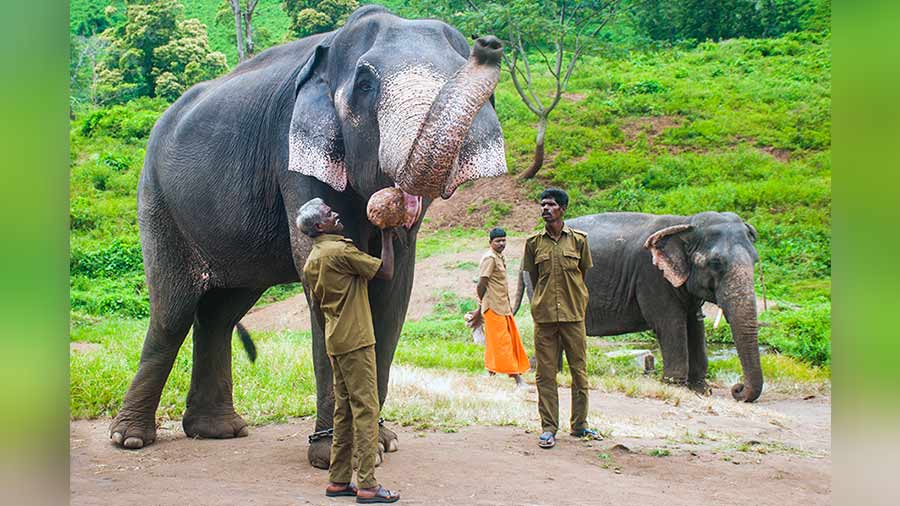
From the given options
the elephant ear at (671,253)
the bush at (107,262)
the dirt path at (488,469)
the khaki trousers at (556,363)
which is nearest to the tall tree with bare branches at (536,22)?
the bush at (107,262)

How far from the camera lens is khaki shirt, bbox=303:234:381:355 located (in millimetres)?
4754

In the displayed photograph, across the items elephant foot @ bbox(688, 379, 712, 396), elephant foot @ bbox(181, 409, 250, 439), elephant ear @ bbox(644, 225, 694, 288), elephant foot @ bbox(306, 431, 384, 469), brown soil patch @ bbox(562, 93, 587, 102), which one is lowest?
elephant foot @ bbox(688, 379, 712, 396)

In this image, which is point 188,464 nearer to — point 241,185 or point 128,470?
point 128,470

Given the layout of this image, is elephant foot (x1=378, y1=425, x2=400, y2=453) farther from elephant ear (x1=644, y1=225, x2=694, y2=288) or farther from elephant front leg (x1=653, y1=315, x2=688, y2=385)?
elephant ear (x1=644, y1=225, x2=694, y2=288)

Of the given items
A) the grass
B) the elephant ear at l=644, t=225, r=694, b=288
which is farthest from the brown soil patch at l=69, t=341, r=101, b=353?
the elephant ear at l=644, t=225, r=694, b=288

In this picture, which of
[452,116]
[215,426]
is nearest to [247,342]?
[215,426]

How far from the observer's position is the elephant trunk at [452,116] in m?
4.29

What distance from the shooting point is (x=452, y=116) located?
14.0 ft

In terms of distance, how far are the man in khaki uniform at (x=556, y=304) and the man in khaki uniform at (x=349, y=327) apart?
2.18 metres

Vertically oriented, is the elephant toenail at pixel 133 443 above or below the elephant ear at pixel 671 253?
below

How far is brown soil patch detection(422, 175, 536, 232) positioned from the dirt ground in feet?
48.4

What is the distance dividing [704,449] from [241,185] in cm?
356

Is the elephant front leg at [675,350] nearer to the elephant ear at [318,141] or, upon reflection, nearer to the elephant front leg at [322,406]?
the elephant front leg at [322,406]

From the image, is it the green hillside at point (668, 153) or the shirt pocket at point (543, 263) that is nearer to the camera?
the shirt pocket at point (543, 263)
